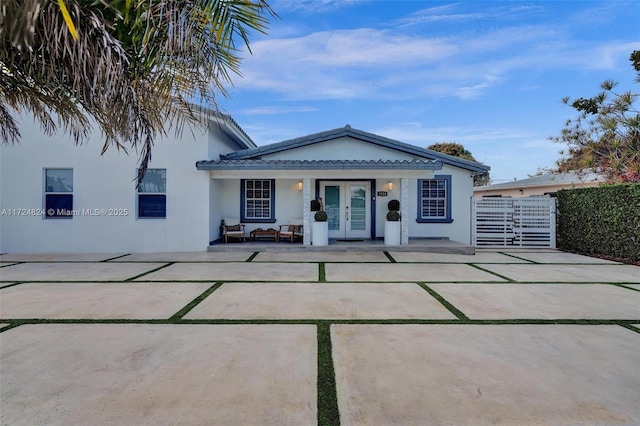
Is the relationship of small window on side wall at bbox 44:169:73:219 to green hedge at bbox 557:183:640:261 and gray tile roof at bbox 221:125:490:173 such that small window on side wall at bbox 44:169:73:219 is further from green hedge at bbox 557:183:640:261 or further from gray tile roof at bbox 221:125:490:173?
green hedge at bbox 557:183:640:261

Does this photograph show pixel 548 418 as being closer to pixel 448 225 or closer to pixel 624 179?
pixel 448 225

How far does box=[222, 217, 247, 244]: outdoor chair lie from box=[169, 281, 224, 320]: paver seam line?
209 inches

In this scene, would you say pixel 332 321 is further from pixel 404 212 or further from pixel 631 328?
pixel 404 212

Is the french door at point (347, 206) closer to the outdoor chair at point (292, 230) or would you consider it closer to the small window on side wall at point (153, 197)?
the outdoor chair at point (292, 230)

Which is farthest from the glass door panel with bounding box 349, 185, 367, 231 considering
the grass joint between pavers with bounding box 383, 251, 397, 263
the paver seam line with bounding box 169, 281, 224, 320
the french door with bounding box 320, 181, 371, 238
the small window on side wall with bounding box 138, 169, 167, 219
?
the paver seam line with bounding box 169, 281, 224, 320

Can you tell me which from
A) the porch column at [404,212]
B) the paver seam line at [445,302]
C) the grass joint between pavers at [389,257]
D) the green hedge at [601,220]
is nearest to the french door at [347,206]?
the porch column at [404,212]

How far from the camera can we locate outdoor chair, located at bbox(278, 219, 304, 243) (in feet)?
39.0

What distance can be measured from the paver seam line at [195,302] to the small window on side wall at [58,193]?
8.02 m

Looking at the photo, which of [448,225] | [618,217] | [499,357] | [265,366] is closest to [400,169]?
[448,225]

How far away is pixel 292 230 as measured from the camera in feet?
39.1

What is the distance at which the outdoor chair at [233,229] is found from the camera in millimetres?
11734

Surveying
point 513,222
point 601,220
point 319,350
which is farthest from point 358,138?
point 319,350

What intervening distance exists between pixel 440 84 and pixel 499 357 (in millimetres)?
16712

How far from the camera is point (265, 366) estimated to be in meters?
3.12
